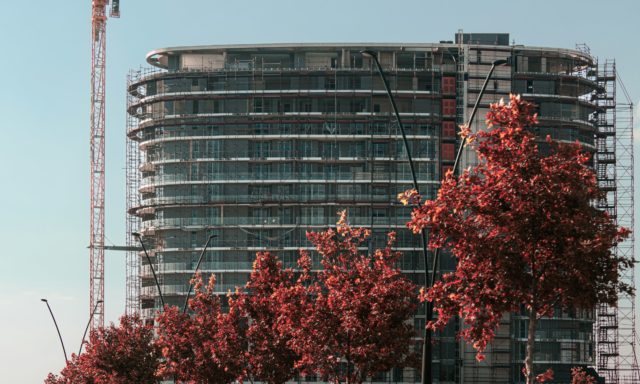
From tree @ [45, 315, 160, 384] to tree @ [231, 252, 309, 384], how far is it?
17.8 m

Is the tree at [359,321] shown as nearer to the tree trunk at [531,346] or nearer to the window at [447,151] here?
the tree trunk at [531,346]

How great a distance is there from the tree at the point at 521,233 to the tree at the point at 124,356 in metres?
44.4

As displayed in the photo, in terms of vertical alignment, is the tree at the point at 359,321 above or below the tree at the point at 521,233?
below

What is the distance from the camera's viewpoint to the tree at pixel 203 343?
59.5m

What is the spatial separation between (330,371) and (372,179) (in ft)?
270

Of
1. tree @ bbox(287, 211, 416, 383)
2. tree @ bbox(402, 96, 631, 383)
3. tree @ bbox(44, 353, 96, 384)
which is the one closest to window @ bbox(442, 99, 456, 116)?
tree @ bbox(44, 353, 96, 384)

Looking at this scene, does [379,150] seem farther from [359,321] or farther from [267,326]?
[359,321]

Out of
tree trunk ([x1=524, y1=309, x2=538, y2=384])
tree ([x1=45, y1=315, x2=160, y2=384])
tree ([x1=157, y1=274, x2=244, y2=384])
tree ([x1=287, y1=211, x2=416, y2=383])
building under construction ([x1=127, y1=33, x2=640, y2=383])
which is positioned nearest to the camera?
tree trunk ([x1=524, y1=309, x2=538, y2=384])

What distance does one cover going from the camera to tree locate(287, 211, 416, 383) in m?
47.1

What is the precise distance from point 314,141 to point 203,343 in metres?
72.2

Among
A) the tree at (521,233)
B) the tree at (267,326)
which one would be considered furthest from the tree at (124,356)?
the tree at (521,233)

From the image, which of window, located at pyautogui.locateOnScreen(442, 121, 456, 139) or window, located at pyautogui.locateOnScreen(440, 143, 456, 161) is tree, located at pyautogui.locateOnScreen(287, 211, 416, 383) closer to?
window, located at pyautogui.locateOnScreen(440, 143, 456, 161)

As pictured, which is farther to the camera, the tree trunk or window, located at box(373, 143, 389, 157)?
window, located at box(373, 143, 389, 157)

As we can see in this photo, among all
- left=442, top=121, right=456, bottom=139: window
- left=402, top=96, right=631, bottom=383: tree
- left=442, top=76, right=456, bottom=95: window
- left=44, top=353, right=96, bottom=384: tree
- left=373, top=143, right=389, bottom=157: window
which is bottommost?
left=44, top=353, right=96, bottom=384: tree
